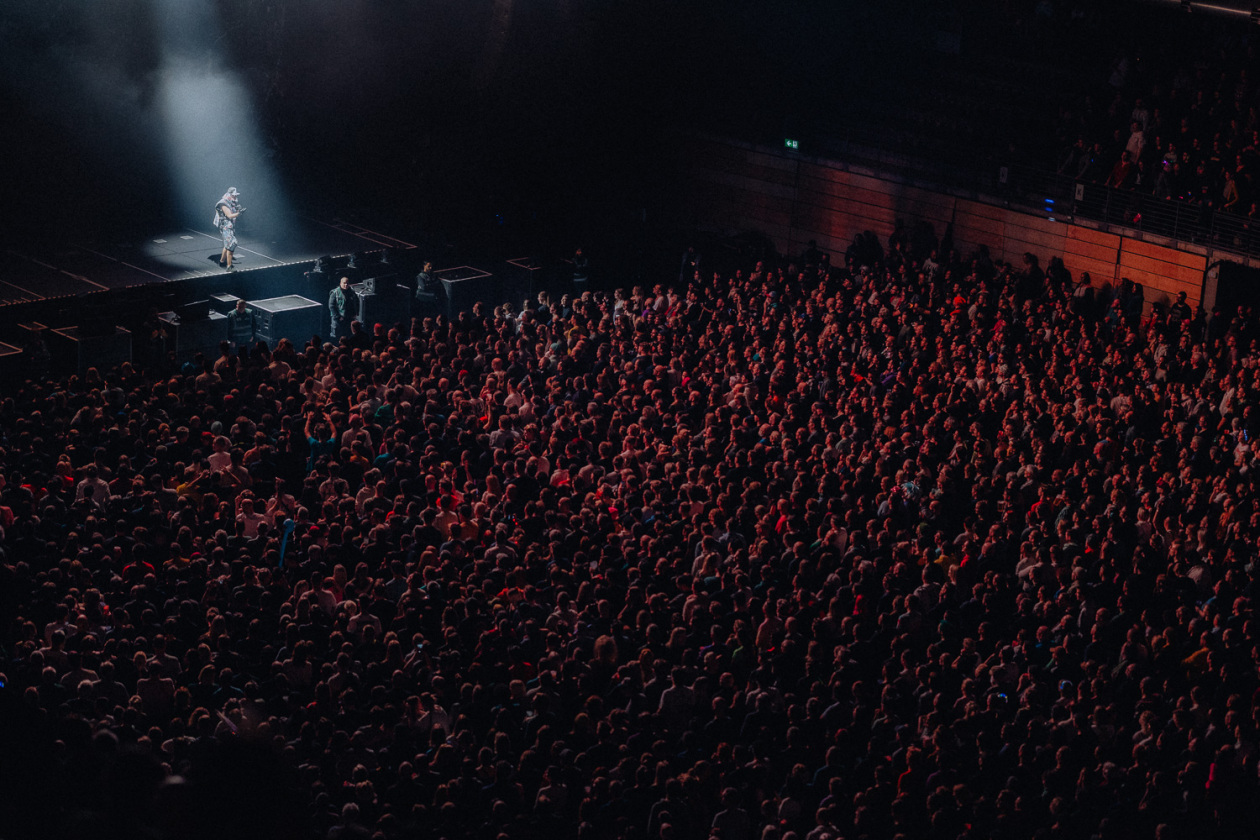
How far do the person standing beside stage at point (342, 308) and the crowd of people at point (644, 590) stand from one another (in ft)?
11.5

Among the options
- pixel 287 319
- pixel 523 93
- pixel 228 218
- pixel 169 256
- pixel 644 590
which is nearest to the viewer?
pixel 644 590

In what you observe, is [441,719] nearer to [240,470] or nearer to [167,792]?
[240,470]

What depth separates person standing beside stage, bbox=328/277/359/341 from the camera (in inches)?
794

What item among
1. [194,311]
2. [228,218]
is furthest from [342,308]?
[228,218]

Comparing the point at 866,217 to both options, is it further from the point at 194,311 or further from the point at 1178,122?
the point at 194,311

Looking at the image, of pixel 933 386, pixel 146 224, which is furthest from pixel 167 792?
pixel 146 224

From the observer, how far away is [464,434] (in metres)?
13.7

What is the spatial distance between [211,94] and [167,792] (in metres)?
22.7

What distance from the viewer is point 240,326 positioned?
19.2 m

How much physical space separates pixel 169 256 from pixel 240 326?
13.4ft

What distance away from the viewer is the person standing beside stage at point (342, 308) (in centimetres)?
2016

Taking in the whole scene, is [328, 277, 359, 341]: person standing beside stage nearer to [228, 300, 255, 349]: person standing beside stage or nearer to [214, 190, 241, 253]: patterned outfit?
[228, 300, 255, 349]: person standing beside stage

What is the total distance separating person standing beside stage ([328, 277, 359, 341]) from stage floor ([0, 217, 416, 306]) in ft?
6.72

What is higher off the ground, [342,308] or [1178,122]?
[1178,122]
